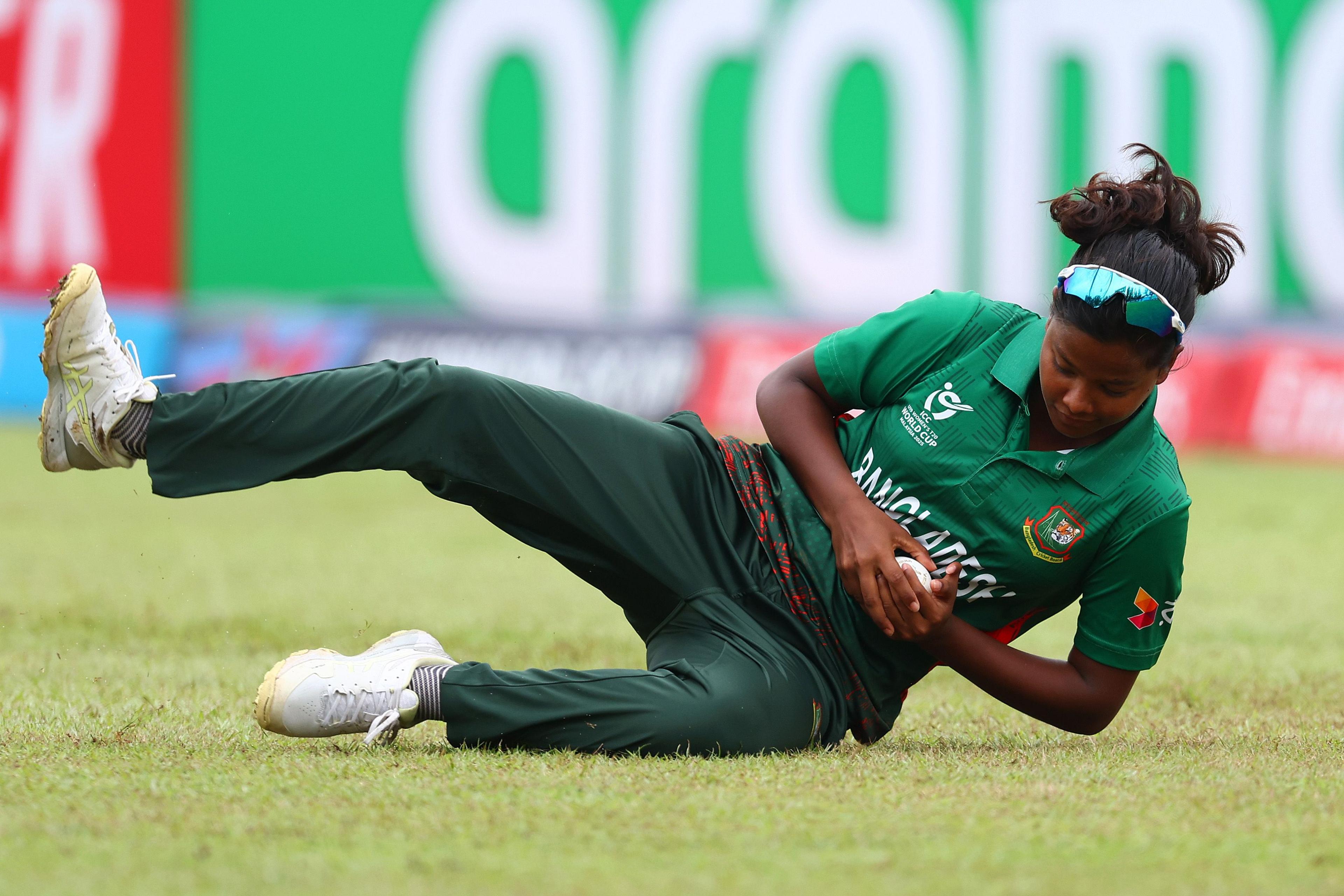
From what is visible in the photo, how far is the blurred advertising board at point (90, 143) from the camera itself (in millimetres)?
16891

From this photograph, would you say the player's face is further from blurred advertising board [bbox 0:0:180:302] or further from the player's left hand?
blurred advertising board [bbox 0:0:180:302]

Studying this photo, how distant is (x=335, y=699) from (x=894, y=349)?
4.67 ft

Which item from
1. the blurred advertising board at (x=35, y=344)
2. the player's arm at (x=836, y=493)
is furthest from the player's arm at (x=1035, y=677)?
the blurred advertising board at (x=35, y=344)

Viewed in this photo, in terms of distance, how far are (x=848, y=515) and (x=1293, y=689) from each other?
197cm

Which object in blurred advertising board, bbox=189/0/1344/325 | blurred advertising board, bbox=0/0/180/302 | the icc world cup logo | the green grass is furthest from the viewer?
blurred advertising board, bbox=189/0/1344/325

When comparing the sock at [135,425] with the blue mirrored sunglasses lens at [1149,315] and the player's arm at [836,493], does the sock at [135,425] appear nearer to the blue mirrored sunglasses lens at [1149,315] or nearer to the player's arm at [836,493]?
the player's arm at [836,493]

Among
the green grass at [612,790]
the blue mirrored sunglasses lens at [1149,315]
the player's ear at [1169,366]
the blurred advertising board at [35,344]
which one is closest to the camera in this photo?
the green grass at [612,790]

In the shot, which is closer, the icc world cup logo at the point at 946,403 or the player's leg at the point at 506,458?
the player's leg at the point at 506,458

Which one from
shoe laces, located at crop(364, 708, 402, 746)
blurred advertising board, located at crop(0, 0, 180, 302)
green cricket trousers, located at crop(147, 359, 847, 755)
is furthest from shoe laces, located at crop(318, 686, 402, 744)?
blurred advertising board, located at crop(0, 0, 180, 302)

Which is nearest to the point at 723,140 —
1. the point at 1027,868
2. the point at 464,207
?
the point at 464,207

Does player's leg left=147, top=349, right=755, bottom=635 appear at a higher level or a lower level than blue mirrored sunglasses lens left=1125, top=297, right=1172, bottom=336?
lower

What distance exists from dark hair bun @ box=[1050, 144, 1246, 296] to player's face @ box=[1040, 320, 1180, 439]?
0.24 meters

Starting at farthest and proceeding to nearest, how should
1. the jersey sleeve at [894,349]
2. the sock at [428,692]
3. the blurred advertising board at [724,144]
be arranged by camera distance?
1. the blurred advertising board at [724,144]
2. the jersey sleeve at [894,349]
3. the sock at [428,692]

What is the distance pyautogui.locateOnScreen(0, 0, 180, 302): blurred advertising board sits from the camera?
16.9 m
